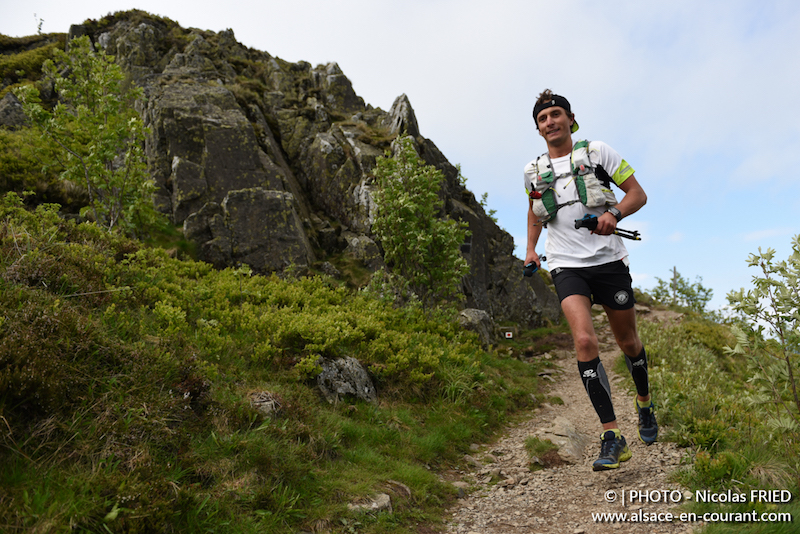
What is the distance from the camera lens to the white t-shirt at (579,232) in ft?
13.9

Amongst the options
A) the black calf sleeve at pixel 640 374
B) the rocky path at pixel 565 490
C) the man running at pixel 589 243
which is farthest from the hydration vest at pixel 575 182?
the rocky path at pixel 565 490

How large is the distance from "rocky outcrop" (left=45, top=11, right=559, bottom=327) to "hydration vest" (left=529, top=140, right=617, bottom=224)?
7135 millimetres

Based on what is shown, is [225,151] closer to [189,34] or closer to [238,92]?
[238,92]

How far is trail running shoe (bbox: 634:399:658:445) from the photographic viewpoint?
4.69m

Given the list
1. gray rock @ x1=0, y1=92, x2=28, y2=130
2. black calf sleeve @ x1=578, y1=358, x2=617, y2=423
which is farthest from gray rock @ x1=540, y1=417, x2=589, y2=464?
gray rock @ x1=0, y1=92, x2=28, y2=130

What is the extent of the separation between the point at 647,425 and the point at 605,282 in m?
1.77

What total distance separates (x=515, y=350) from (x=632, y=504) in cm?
1124

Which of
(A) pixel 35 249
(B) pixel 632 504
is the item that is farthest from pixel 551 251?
(A) pixel 35 249

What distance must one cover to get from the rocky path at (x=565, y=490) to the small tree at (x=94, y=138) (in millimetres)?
8717

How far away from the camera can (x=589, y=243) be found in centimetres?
427

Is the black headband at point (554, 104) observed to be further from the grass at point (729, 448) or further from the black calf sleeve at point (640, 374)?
the grass at point (729, 448)

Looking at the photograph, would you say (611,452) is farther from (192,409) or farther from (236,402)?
(192,409)

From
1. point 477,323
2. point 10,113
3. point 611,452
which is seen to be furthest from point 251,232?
point 10,113

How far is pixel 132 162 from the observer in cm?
926
